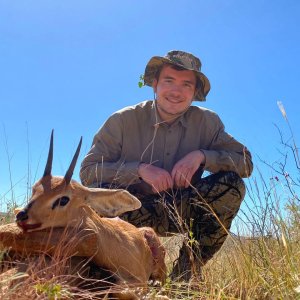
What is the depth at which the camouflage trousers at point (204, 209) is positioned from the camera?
5.52 metres

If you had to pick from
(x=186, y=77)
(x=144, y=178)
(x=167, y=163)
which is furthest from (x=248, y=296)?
(x=186, y=77)

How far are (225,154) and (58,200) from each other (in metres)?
2.81

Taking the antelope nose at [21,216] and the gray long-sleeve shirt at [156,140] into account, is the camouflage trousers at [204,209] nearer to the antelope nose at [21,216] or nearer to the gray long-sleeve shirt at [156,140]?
the gray long-sleeve shirt at [156,140]

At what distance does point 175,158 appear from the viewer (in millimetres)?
6094

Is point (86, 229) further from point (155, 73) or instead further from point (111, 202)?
point (155, 73)

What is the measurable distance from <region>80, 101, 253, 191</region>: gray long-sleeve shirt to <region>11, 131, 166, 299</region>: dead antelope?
1.78m

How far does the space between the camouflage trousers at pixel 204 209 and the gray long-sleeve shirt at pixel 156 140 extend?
1.03 feet

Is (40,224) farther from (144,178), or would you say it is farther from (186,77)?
(186,77)

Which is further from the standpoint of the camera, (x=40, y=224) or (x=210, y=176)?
(x=210, y=176)

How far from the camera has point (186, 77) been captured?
19.9ft

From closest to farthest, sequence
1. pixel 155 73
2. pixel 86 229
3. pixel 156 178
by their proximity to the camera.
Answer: pixel 86 229
pixel 156 178
pixel 155 73

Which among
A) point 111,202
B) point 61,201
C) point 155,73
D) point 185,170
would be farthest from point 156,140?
point 61,201

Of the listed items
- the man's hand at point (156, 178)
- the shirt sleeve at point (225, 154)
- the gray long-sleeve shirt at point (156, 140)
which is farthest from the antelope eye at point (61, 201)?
the shirt sleeve at point (225, 154)

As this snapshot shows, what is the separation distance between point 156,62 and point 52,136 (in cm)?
328
